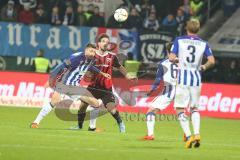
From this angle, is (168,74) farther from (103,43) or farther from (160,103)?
(103,43)

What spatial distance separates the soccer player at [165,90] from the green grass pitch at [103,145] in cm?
44

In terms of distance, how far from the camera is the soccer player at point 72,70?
19.2 meters

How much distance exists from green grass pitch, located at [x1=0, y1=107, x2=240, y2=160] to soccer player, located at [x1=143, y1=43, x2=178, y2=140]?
443mm

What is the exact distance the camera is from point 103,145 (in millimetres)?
14961

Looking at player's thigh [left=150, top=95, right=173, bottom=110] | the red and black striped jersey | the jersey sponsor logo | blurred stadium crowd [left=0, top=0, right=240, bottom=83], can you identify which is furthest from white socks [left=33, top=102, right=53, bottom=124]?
the jersey sponsor logo

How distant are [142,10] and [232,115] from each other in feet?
22.6

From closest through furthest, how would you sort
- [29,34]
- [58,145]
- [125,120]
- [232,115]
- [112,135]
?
1. [58,145]
2. [112,135]
3. [125,120]
4. [232,115]
5. [29,34]

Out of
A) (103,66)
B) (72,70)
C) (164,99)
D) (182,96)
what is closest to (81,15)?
(72,70)

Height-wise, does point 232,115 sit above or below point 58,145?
below

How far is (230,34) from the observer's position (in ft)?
108

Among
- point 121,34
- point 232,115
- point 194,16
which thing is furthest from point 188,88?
point 194,16

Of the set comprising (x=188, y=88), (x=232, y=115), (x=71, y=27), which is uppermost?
(x=188, y=88)

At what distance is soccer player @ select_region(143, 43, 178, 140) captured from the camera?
1674 centimetres

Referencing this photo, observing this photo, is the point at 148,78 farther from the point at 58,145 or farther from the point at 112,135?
the point at 58,145
